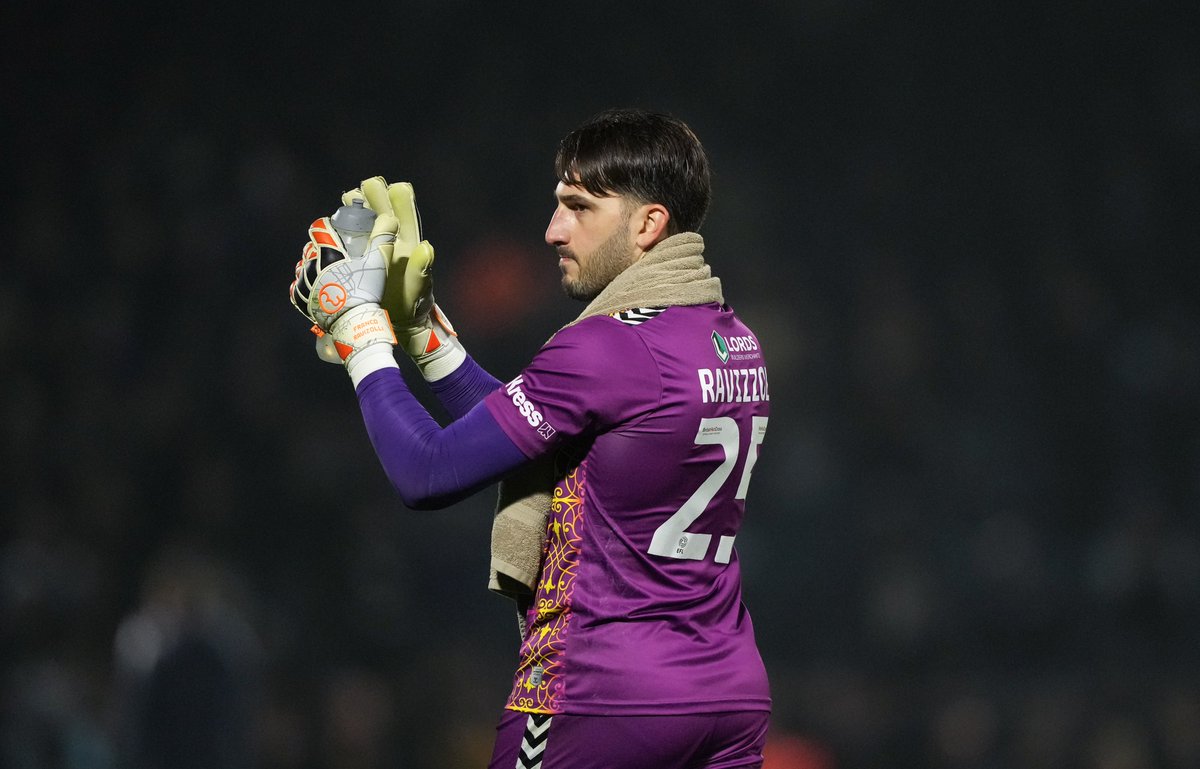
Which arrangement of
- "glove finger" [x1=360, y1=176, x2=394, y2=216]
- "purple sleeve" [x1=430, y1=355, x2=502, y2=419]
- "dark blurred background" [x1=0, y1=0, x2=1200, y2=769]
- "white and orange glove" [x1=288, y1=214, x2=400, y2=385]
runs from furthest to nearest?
"dark blurred background" [x1=0, y1=0, x2=1200, y2=769] → "purple sleeve" [x1=430, y1=355, x2=502, y2=419] → "glove finger" [x1=360, y1=176, x2=394, y2=216] → "white and orange glove" [x1=288, y1=214, x2=400, y2=385]

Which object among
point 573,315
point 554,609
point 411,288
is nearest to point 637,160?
point 411,288

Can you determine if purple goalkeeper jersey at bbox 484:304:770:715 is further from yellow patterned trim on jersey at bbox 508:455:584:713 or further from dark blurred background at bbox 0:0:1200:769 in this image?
dark blurred background at bbox 0:0:1200:769

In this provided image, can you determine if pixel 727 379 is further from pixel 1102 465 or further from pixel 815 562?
pixel 1102 465

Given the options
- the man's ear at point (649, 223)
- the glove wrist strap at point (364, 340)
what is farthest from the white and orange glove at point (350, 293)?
the man's ear at point (649, 223)

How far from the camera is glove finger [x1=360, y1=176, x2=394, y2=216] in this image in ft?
5.54

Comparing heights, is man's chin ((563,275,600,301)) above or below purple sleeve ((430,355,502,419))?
above

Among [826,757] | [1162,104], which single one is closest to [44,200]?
[826,757]

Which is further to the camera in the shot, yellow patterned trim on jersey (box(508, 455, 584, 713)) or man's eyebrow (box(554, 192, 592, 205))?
man's eyebrow (box(554, 192, 592, 205))

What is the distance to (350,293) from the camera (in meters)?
1.59

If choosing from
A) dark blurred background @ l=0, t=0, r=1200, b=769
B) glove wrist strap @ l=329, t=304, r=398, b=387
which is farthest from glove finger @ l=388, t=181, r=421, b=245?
dark blurred background @ l=0, t=0, r=1200, b=769

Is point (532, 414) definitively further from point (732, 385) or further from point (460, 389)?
point (460, 389)

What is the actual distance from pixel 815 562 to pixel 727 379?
2836 millimetres

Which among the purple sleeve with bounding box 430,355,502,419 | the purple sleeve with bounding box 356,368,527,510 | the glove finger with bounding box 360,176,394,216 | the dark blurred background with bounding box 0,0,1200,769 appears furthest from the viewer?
the dark blurred background with bounding box 0,0,1200,769

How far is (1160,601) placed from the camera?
→ 4.29 metres
